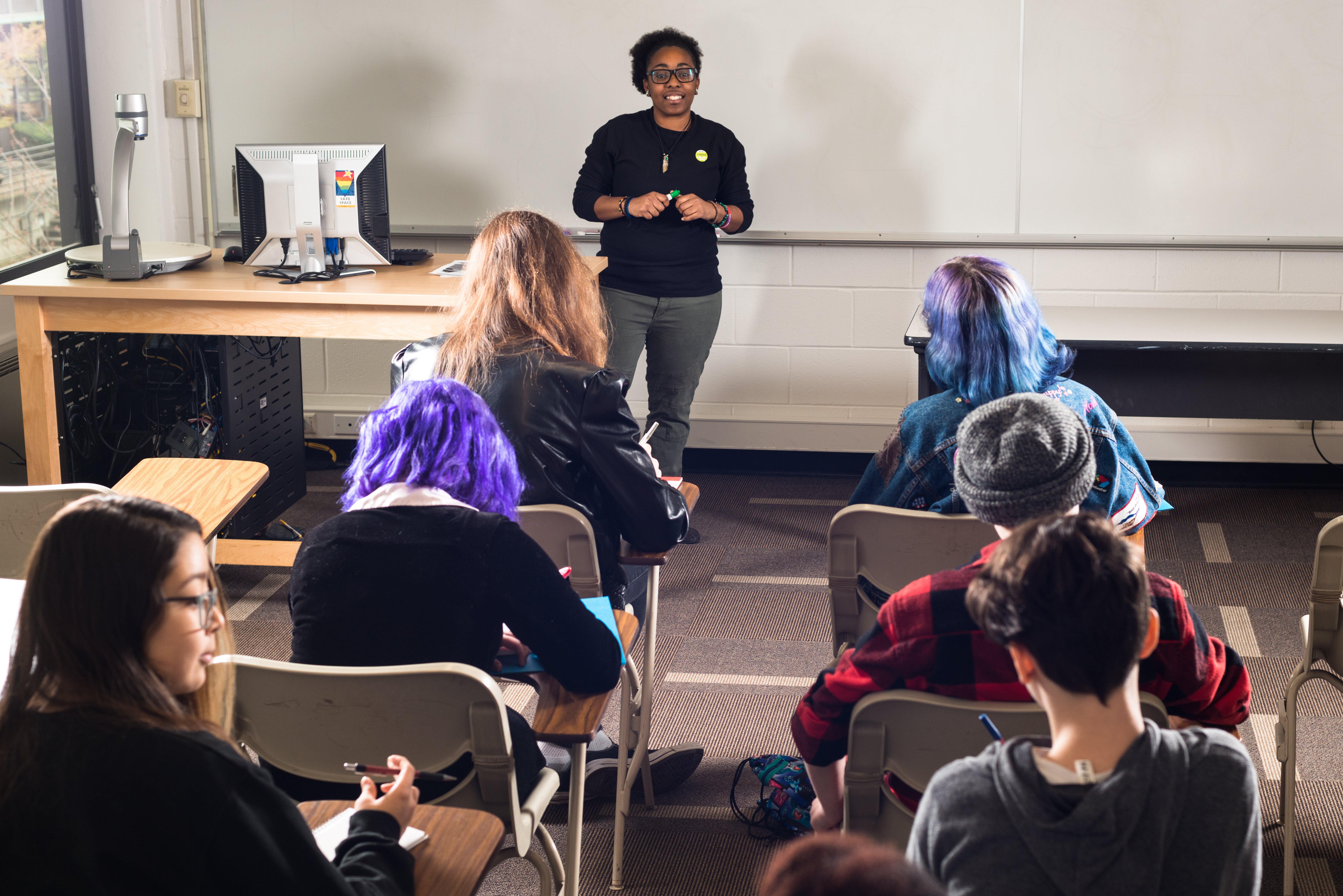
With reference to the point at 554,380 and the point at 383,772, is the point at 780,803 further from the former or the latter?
the point at 383,772

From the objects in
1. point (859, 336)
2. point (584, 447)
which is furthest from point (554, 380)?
point (859, 336)

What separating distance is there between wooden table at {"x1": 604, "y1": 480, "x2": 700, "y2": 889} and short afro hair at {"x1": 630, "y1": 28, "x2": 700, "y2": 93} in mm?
1832

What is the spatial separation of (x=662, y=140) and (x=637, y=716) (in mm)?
1953

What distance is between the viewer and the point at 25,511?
176 centimetres

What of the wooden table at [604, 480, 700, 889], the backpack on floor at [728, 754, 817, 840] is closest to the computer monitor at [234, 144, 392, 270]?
the wooden table at [604, 480, 700, 889]

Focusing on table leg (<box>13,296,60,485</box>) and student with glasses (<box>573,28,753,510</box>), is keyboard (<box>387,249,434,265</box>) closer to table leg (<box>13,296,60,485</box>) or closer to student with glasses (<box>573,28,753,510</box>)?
student with glasses (<box>573,28,753,510</box>)

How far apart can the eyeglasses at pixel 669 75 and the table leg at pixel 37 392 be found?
1825 mm

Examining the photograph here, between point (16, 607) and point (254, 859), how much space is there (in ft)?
2.22

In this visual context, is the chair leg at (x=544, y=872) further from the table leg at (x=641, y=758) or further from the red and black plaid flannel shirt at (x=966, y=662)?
the table leg at (x=641, y=758)

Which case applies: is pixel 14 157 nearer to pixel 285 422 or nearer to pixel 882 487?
pixel 285 422

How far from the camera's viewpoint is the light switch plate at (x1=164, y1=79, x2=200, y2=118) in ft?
14.1

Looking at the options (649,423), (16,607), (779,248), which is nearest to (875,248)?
(779,248)

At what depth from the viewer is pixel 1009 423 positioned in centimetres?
133

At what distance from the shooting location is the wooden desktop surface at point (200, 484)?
176 cm
